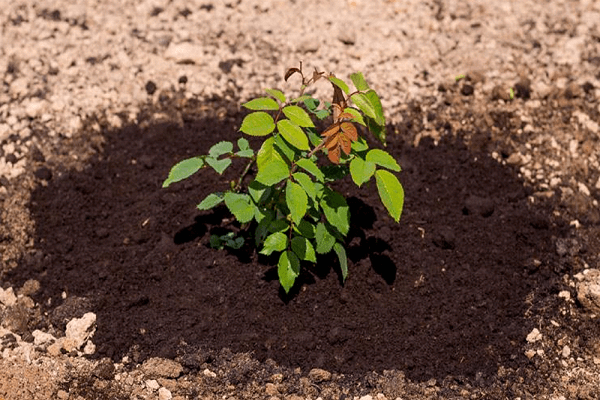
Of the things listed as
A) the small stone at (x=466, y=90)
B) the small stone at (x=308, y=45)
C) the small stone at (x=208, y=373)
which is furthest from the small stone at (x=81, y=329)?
the small stone at (x=466, y=90)

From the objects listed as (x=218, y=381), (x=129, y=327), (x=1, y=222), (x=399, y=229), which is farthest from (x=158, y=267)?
(x=399, y=229)

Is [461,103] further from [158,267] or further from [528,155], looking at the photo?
[158,267]

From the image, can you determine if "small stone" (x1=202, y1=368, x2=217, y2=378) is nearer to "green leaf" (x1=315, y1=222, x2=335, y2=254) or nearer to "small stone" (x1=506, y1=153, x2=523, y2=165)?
"green leaf" (x1=315, y1=222, x2=335, y2=254)

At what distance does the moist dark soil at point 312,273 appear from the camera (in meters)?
3.13

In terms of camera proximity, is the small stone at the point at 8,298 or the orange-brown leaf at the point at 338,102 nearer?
the orange-brown leaf at the point at 338,102

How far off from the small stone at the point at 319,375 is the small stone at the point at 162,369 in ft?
1.78

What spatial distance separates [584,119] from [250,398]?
95.7 inches

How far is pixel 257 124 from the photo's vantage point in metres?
2.71

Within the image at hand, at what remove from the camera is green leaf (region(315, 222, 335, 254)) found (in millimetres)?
2996

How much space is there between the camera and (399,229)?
347cm

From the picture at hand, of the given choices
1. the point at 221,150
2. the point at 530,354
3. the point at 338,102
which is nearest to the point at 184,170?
the point at 221,150

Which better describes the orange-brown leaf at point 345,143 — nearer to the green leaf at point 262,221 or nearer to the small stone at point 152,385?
the green leaf at point 262,221

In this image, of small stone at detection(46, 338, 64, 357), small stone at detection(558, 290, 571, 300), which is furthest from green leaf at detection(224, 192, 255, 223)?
small stone at detection(558, 290, 571, 300)

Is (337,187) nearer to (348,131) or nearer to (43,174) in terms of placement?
(348,131)
